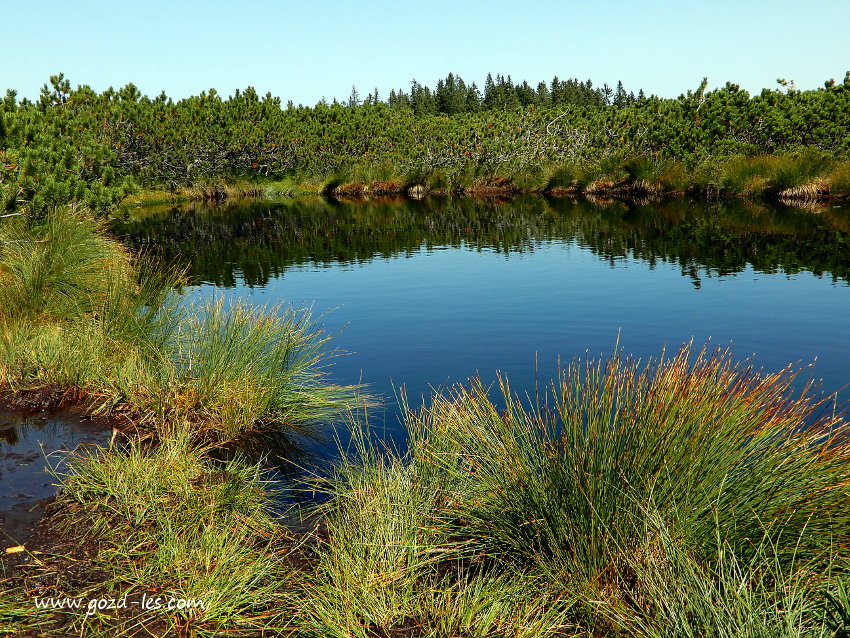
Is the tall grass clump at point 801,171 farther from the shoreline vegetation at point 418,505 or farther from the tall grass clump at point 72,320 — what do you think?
the tall grass clump at point 72,320

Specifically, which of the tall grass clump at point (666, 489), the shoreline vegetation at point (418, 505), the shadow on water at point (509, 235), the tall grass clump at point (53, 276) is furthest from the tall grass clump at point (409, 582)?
the shadow on water at point (509, 235)

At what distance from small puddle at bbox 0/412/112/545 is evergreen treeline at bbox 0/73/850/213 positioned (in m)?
11.4

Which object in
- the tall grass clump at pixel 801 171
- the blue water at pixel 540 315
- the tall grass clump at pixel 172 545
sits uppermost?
the tall grass clump at pixel 801 171

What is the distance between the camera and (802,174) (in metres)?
29.1

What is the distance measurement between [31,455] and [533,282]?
12367 millimetres

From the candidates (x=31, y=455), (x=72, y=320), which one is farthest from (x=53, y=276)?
(x=31, y=455)

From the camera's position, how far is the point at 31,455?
6457 mm

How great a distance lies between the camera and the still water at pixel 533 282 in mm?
10602

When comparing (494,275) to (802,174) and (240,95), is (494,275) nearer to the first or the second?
(802,174)

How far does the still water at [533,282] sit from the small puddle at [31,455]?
3.13 m

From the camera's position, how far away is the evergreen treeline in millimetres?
33500

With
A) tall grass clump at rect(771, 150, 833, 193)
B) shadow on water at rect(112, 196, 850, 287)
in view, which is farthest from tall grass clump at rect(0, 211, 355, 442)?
tall grass clump at rect(771, 150, 833, 193)

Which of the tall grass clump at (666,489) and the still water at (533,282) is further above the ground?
the tall grass clump at (666,489)

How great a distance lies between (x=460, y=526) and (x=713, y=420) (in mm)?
1617
